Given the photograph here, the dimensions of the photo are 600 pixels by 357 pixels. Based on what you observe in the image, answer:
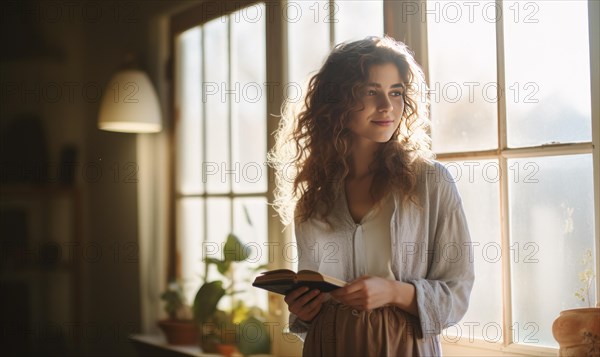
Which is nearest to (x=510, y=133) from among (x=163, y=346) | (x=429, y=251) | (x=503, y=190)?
(x=503, y=190)

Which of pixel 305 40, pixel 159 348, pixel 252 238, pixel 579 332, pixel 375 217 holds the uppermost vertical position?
pixel 305 40

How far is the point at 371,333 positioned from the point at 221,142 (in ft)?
4.84

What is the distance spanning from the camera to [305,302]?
1.53 m

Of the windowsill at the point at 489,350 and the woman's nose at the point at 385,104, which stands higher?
the woman's nose at the point at 385,104

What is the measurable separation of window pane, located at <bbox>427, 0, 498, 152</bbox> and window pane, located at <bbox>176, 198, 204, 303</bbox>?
138 centimetres

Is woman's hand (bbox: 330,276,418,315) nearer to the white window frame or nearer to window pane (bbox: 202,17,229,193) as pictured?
the white window frame

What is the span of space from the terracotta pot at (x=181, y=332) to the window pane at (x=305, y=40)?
109cm

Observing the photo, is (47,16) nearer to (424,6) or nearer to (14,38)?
(14,38)

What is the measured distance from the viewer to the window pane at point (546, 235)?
149 centimetres

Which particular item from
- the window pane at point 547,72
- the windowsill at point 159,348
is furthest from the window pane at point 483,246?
the windowsill at point 159,348

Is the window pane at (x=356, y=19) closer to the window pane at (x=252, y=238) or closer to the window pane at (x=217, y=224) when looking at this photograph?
the window pane at (x=252, y=238)

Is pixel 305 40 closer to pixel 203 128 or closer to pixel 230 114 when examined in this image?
pixel 230 114

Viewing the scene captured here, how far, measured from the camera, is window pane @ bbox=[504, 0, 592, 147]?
149 centimetres


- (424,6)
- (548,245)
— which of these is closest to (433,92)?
(424,6)
